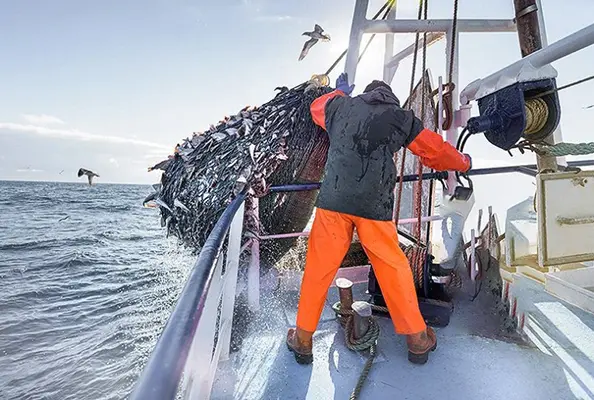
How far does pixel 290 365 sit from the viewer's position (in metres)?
2.31

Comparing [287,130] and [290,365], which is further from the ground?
[287,130]

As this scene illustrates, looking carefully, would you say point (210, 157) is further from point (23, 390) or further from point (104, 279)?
point (104, 279)

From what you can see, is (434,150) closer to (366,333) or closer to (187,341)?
(366,333)

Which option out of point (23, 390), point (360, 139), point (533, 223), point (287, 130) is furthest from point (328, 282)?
point (23, 390)

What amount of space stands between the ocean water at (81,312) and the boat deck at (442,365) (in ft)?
3.51

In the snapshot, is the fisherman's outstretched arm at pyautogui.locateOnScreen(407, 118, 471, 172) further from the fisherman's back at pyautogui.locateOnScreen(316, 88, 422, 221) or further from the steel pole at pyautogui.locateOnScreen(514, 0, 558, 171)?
the steel pole at pyautogui.locateOnScreen(514, 0, 558, 171)

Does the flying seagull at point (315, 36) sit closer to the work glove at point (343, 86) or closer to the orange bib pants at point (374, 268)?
the work glove at point (343, 86)

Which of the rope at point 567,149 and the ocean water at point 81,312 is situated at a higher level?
the rope at point 567,149

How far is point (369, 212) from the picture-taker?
231 centimetres

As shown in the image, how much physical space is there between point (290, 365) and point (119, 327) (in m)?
4.58

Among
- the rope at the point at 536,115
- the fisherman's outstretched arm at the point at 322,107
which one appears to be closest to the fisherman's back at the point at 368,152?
the fisherman's outstretched arm at the point at 322,107

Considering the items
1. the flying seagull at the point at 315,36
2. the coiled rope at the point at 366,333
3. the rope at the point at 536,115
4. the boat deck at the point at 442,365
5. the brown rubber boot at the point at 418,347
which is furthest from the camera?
the flying seagull at the point at 315,36

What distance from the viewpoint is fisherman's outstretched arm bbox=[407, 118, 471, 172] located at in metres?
2.36

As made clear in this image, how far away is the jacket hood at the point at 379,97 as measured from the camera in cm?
228
